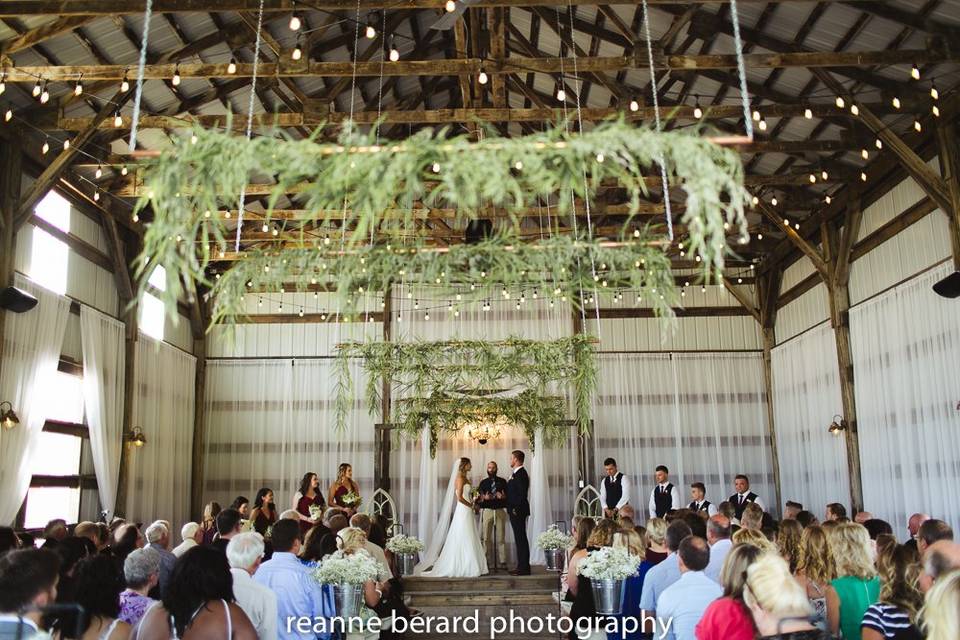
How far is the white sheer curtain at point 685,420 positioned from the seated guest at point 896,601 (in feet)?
39.8

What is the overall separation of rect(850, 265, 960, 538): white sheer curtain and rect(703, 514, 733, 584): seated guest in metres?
5.72

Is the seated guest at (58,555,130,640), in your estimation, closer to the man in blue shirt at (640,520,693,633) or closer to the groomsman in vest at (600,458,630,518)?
the man in blue shirt at (640,520,693,633)

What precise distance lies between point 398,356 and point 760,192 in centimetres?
664

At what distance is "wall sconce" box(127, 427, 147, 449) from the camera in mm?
12547

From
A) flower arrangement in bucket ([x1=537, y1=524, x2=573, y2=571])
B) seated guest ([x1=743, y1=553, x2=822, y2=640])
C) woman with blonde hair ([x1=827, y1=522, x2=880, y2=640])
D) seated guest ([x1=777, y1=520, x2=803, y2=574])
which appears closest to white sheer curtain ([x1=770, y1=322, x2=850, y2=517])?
flower arrangement in bucket ([x1=537, y1=524, x2=573, y2=571])

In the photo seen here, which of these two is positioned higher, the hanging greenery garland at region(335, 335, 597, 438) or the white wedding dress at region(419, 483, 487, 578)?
the hanging greenery garland at region(335, 335, 597, 438)

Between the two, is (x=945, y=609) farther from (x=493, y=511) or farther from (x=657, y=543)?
(x=493, y=511)

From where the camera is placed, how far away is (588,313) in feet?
54.3

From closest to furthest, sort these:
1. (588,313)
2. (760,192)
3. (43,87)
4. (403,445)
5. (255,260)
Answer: (255,260) → (43,87) → (760,192) → (403,445) → (588,313)

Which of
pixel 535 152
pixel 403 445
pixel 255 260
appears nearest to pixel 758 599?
pixel 535 152

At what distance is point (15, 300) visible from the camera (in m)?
9.41

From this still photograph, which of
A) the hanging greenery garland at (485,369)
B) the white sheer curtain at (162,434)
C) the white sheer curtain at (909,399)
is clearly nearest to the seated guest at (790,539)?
the hanging greenery garland at (485,369)

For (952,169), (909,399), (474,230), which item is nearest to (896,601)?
(952,169)

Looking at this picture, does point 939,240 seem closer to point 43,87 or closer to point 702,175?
point 702,175
